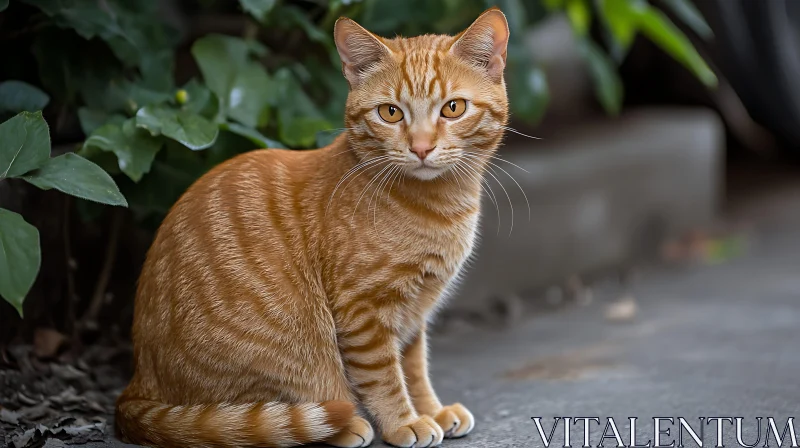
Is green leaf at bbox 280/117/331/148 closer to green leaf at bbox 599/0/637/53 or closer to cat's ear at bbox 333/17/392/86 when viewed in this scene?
cat's ear at bbox 333/17/392/86

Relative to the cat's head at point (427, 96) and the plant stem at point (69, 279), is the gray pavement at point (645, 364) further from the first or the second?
the plant stem at point (69, 279)

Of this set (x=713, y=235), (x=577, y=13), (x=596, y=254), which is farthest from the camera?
(x=713, y=235)

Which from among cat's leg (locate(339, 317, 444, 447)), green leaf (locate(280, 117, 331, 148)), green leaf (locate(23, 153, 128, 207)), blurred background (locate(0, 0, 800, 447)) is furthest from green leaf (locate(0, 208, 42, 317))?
green leaf (locate(280, 117, 331, 148))

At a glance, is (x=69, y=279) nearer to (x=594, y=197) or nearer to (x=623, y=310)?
(x=623, y=310)

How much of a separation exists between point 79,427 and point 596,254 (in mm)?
3350

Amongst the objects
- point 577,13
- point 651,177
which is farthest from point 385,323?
point 651,177

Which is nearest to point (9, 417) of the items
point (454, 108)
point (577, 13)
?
point (454, 108)

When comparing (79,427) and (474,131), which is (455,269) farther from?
(79,427)

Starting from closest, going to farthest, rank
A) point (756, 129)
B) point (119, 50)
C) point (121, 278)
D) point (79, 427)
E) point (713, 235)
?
1. point (79, 427)
2. point (119, 50)
3. point (121, 278)
4. point (713, 235)
5. point (756, 129)

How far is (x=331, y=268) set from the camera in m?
2.39

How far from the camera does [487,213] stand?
4324 millimetres

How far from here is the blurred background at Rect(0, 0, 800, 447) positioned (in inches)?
109

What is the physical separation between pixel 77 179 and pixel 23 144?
6.2 inches

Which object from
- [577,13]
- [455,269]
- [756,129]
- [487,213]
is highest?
[756,129]
